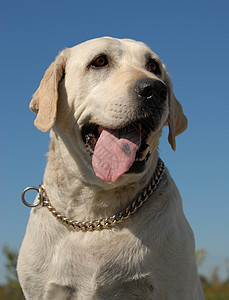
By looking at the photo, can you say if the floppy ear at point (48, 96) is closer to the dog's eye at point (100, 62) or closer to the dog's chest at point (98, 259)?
the dog's eye at point (100, 62)

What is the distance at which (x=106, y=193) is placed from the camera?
11.2ft

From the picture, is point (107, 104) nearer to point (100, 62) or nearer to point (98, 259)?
point (100, 62)

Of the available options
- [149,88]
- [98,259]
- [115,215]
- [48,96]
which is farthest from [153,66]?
[98,259]


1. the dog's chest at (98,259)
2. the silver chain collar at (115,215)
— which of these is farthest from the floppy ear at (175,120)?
the dog's chest at (98,259)

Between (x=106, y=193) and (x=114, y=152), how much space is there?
0.45 meters

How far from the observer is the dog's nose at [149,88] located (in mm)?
3037

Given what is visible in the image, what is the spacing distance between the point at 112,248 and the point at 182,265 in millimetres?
636

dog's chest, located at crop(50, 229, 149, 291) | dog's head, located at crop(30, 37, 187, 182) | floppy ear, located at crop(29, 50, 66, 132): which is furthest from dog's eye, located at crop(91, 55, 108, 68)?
dog's chest, located at crop(50, 229, 149, 291)

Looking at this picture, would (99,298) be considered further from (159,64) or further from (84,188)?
(159,64)

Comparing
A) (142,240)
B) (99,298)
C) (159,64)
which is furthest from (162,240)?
(159,64)

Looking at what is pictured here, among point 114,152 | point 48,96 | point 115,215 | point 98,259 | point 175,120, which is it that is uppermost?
point 48,96

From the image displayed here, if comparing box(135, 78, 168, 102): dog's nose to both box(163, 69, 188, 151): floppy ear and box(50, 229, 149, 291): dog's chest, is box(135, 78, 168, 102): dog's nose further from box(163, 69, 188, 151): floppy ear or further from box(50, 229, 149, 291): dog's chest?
box(50, 229, 149, 291): dog's chest

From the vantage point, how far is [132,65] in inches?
140

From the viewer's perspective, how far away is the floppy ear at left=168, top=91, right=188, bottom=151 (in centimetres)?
387
